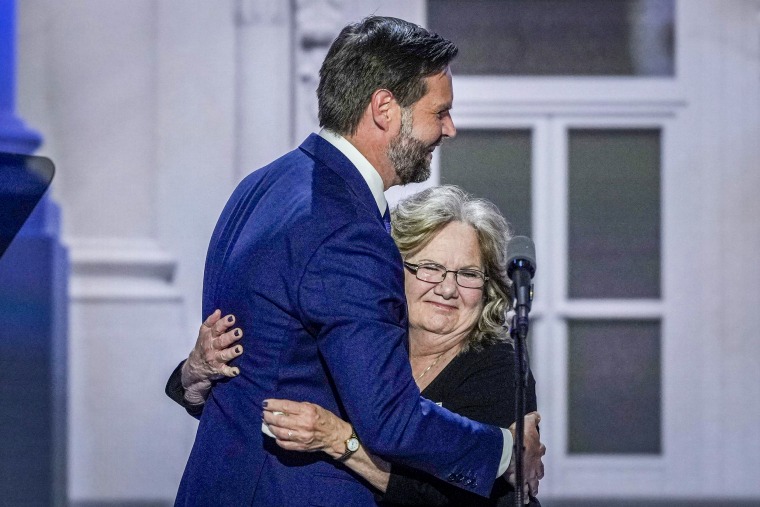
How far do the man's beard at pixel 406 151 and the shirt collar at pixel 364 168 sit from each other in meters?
0.04

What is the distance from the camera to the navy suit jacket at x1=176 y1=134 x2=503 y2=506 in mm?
1889

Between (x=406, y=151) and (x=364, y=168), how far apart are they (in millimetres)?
83

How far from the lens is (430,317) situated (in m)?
2.54

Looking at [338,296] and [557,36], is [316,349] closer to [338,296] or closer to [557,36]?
[338,296]

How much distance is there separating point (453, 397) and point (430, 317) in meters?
0.18

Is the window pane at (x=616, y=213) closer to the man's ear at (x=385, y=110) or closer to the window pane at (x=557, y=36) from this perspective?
the window pane at (x=557, y=36)

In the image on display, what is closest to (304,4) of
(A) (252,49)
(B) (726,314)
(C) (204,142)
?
(A) (252,49)

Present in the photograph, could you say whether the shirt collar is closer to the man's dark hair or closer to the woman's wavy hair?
the man's dark hair

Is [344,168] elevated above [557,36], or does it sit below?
below

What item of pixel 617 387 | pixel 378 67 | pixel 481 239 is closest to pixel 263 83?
pixel 617 387

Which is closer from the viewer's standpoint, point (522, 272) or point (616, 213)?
point (522, 272)

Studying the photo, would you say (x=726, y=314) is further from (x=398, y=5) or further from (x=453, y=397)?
(x=453, y=397)

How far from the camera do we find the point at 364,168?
205cm

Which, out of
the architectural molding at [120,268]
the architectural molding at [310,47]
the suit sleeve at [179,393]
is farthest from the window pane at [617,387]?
the suit sleeve at [179,393]
